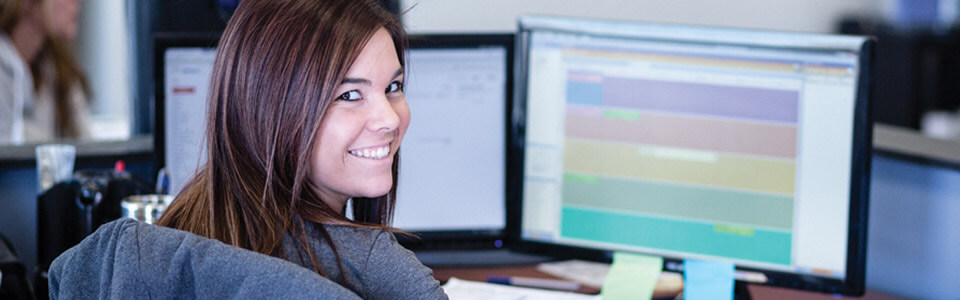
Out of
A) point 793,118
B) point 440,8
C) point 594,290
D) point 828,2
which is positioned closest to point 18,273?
point 594,290

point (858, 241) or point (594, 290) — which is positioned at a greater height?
point (858, 241)

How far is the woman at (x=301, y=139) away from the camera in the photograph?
0.88 meters

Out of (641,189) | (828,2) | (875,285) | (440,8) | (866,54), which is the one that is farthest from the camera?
(828,2)

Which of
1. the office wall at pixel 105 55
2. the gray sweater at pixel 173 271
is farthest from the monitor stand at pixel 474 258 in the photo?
the office wall at pixel 105 55

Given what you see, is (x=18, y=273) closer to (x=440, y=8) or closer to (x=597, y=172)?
(x=597, y=172)

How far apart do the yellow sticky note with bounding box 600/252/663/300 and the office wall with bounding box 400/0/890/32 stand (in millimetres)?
957

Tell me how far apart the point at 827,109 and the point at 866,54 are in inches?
3.1

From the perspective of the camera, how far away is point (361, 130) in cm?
95

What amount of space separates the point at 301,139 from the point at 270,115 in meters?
0.03

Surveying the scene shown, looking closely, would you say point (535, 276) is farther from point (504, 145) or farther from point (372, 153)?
point (372, 153)

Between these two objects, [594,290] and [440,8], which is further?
[440,8]

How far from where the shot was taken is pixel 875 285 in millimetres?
1519

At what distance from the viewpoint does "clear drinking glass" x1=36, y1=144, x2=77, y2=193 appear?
1427 mm

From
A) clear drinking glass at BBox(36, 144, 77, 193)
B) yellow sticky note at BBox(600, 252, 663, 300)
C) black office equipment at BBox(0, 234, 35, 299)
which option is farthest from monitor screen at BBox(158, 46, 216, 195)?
yellow sticky note at BBox(600, 252, 663, 300)
